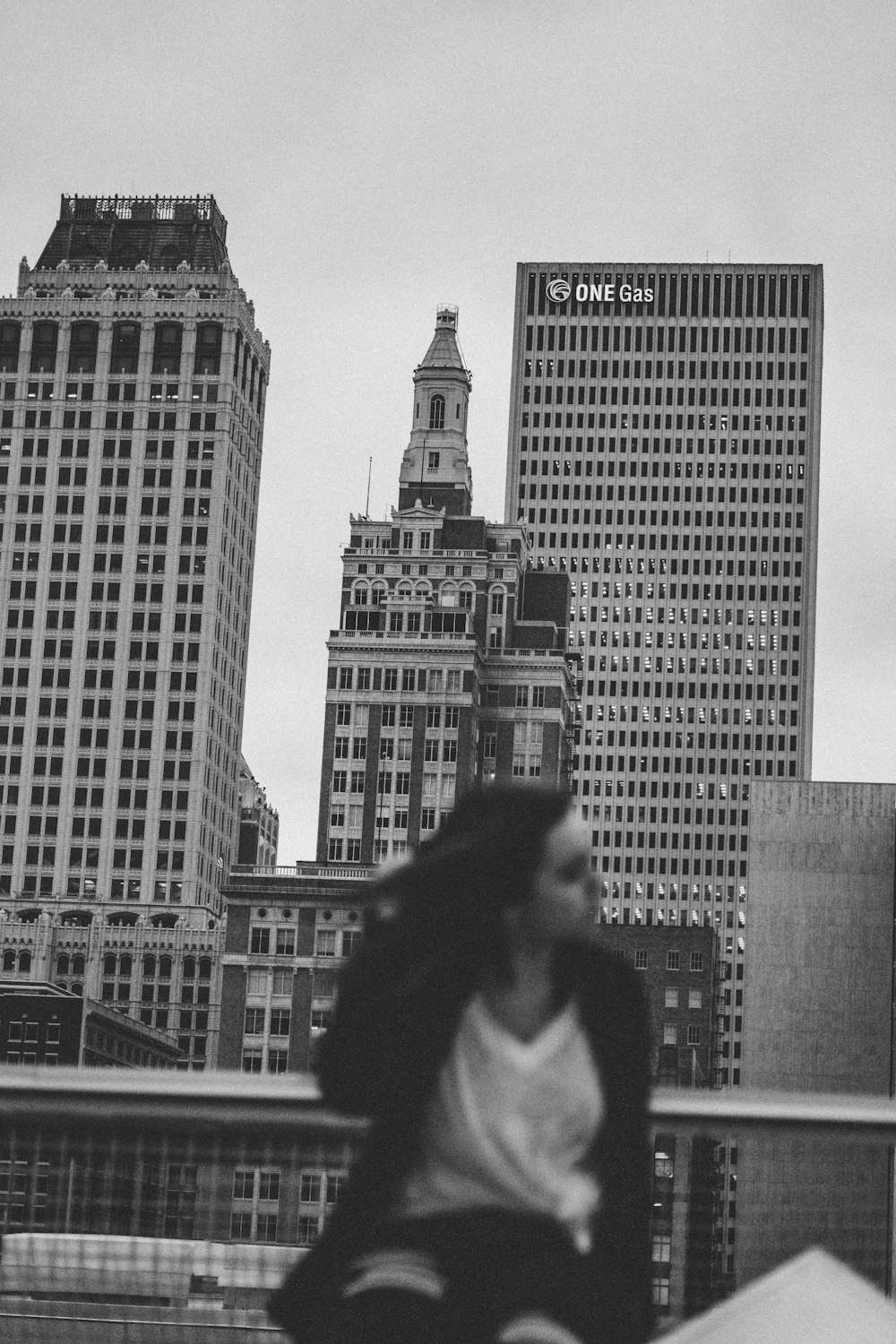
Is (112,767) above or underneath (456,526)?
underneath

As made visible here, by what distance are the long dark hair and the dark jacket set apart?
0.01 metres

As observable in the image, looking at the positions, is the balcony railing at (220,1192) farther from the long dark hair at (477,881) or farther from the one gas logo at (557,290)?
the one gas logo at (557,290)

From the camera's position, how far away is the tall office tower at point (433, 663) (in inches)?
4929

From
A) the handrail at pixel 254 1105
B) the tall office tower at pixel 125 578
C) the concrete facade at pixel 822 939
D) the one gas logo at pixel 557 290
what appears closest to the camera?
the handrail at pixel 254 1105

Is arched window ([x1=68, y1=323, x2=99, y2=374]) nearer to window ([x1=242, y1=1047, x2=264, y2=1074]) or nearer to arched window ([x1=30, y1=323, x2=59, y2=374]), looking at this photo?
arched window ([x1=30, y1=323, x2=59, y2=374])

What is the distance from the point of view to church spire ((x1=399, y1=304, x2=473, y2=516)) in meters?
139

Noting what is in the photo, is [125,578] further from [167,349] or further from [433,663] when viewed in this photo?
[433,663]

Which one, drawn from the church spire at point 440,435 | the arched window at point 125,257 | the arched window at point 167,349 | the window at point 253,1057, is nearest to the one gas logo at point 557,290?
the church spire at point 440,435

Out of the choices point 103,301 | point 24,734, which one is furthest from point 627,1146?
point 103,301

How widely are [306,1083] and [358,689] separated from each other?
406 feet

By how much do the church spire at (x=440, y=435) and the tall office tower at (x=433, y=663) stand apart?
0.39ft

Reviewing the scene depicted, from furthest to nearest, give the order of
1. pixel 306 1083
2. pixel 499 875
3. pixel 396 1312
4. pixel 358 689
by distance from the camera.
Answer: pixel 358 689 < pixel 306 1083 < pixel 499 875 < pixel 396 1312

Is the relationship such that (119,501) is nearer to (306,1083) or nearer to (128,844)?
(128,844)

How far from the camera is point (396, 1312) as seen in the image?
12.1 ft
